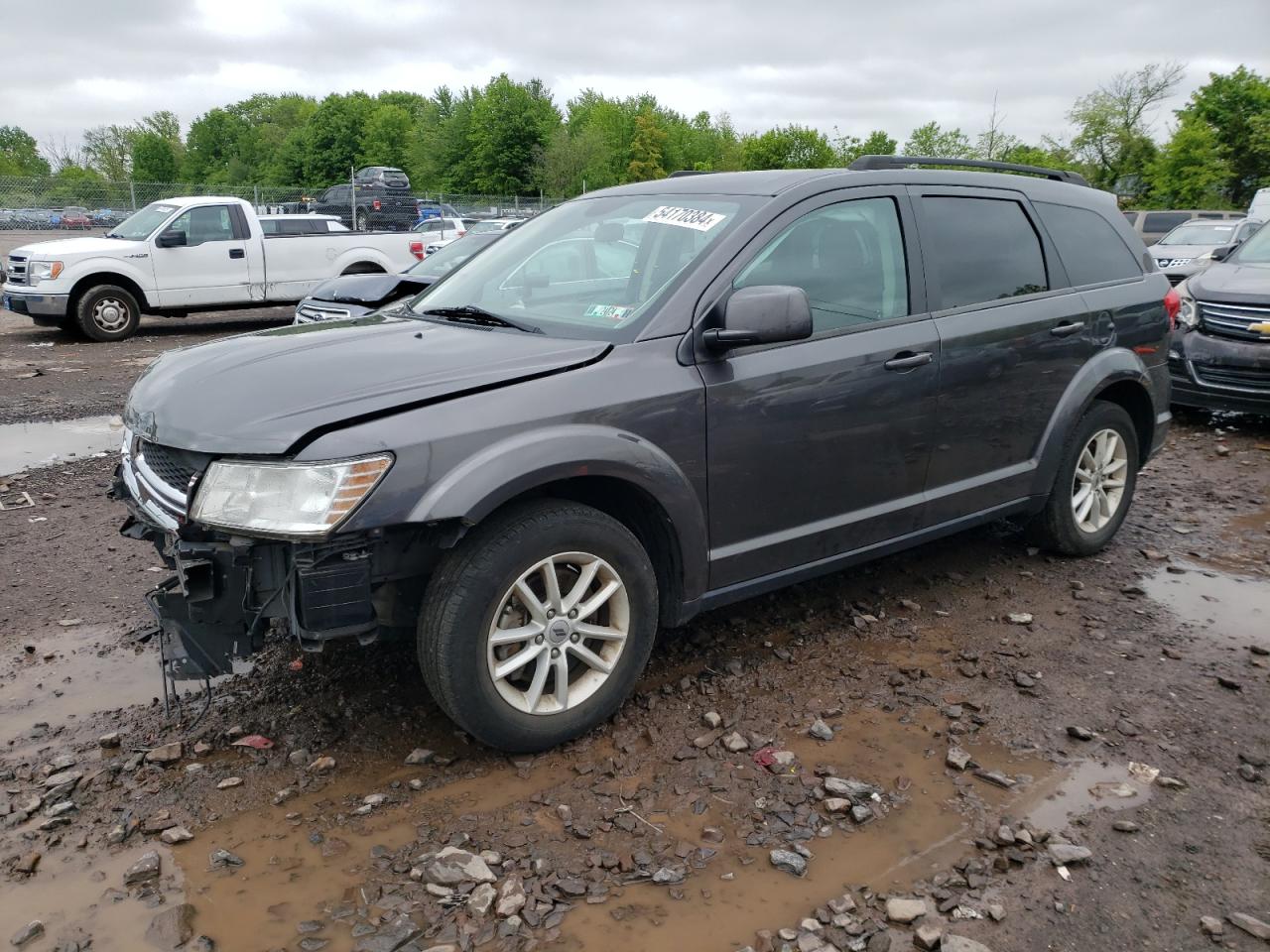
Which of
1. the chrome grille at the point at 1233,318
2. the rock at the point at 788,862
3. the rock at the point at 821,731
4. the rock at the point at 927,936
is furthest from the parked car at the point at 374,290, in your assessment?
the chrome grille at the point at 1233,318

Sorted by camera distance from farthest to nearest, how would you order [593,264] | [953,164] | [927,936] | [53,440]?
1. [53,440]
2. [953,164]
3. [593,264]
4. [927,936]

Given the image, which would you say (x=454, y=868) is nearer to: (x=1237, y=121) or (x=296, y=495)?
(x=296, y=495)

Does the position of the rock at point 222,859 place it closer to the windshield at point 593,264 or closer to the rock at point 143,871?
the rock at point 143,871

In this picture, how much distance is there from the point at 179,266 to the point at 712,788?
12.8 metres

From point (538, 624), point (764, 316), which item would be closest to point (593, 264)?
point (764, 316)

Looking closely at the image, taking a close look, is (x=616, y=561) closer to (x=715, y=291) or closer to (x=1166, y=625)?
(x=715, y=291)

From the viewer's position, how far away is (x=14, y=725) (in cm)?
351

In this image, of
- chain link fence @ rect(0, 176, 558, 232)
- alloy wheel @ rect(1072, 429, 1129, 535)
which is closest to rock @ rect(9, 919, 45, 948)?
alloy wheel @ rect(1072, 429, 1129, 535)

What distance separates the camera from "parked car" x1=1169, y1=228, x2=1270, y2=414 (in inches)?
302

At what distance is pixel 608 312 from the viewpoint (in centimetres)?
357

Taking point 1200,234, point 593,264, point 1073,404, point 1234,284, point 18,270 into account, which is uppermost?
point 1200,234

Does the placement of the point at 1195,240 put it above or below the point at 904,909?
above

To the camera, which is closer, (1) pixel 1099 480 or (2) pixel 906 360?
(2) pixel 906 360

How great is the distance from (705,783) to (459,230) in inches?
950
